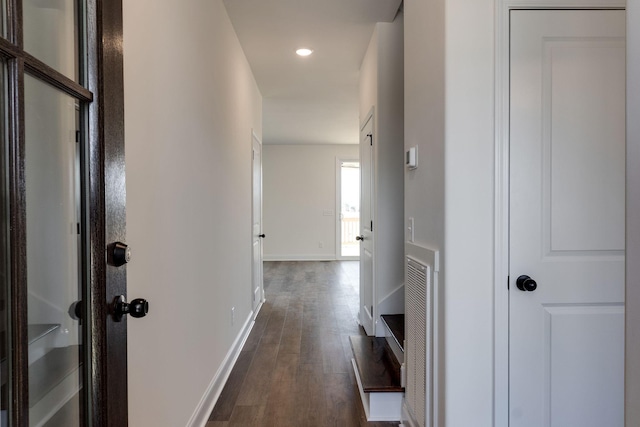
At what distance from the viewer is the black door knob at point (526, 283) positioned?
57.0 inches

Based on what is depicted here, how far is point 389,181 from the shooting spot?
289cm

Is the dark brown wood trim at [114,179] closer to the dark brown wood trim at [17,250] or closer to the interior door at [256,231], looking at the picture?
the dark brown wood trim at [17,250]

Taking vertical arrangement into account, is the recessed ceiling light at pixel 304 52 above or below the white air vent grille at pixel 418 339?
above

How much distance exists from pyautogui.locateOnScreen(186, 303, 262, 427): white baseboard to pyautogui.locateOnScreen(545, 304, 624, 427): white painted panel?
1.62m

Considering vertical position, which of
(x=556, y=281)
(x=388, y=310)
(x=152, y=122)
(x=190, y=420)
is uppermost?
(x=152, y=122)

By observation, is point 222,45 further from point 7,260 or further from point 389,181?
point 7,260

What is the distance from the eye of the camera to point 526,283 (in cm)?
145

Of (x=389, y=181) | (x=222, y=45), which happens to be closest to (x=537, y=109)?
(x=389, y=181)

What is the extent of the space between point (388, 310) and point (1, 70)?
270 centimetres

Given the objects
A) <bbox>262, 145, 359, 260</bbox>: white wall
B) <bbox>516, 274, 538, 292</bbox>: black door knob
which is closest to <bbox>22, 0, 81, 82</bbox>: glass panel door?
<bbox>516, 274, 538, 292</bbox>: black door knob

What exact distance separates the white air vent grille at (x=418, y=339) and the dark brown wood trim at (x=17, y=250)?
1362 mm

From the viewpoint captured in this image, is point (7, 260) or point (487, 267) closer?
point (7, 260)

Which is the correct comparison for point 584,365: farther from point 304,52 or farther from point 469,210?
point 304,52

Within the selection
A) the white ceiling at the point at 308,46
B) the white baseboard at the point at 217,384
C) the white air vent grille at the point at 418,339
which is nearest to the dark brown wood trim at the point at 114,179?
the white baseboard at the point at 217,384
